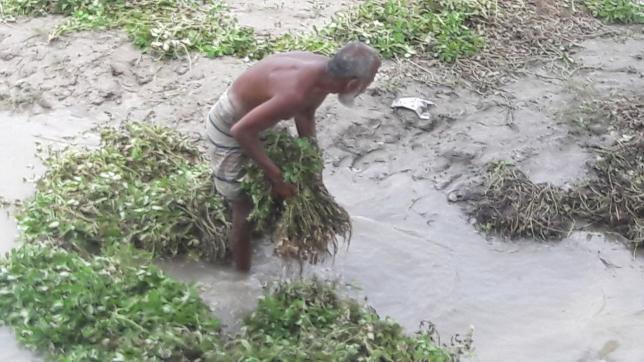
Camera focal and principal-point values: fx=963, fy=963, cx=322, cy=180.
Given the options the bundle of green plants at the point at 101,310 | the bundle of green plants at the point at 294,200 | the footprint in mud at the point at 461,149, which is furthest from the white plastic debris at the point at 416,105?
the bundle of green plants at the point at 101,310

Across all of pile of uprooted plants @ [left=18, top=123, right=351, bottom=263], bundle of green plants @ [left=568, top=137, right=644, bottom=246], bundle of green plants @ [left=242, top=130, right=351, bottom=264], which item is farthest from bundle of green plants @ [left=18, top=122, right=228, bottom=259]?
bundle of green plants @ [left=568, top=137, right=644, bottom=246]

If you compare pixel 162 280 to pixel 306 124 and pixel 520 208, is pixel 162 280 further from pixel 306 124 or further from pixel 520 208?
pixel 520 208

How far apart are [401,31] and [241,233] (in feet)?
9.86

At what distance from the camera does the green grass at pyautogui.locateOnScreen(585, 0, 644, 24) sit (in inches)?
329

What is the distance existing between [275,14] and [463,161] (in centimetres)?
216

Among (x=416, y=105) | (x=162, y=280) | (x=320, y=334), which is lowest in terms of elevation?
(x=416, y=105)

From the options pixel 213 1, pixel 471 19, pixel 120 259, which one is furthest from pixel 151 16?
pixel 120 259

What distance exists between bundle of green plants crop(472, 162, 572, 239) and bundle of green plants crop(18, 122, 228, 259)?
5.68ft

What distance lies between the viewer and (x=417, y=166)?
20.7 ft

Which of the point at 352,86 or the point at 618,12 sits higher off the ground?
the point at 352,86

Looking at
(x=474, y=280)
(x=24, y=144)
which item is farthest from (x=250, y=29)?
(x=474, y=280)

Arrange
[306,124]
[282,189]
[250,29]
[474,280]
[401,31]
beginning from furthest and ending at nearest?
1. [401,31]
2. [250,29]
3. [474,280]
4. [306,124]
5. [282,189]

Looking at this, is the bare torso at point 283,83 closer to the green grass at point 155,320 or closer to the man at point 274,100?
the man at point 274,100

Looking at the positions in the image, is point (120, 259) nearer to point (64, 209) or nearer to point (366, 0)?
point (64, 209)
